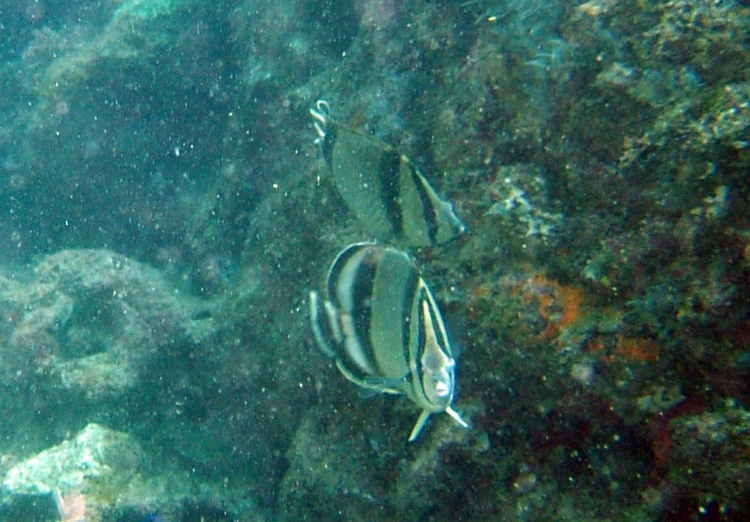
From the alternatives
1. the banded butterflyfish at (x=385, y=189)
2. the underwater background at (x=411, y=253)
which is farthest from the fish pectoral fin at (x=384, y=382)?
the underwater background at (x=411, y=253)

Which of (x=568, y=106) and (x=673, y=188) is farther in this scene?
(x=568, y=106)

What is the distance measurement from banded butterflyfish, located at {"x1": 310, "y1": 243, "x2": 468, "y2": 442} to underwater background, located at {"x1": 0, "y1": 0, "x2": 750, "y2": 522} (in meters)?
1.11

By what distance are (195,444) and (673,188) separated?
5.06 metres

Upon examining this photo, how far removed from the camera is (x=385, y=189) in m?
2.18

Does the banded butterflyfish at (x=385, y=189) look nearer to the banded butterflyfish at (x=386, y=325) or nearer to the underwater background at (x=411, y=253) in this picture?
the banded butterflyfish at (x=386, y=325)

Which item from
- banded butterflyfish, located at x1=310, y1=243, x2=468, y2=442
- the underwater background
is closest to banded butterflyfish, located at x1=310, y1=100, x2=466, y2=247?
banded butterflyfish, located at x1=310, y1=243, x2=468, y2=442

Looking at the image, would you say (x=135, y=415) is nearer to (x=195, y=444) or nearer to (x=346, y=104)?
(x=195, y=444)

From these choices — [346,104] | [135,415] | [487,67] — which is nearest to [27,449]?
[135,415]

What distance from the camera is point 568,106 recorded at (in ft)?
10.3

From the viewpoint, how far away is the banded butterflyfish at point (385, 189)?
2.13 m

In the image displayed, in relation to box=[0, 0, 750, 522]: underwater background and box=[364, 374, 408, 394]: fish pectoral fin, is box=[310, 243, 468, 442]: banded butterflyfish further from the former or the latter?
box=[0, 0, 750, 522]: underwater background

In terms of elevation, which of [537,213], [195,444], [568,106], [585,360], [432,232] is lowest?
[195,444]

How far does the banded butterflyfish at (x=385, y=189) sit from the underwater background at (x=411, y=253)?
0.91m

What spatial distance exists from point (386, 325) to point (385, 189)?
666 millimetres
